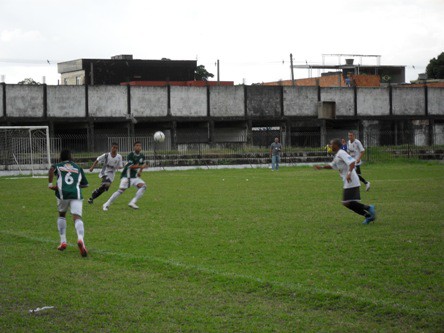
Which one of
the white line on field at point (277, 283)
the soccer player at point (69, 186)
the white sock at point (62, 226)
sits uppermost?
the soccer player at point (69, 186)

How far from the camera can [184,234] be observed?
14305 millimetres

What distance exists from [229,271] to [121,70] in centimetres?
6994

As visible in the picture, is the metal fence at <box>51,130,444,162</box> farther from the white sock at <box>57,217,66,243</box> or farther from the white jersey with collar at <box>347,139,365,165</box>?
the white sock at <box>57,217,66,243</box>

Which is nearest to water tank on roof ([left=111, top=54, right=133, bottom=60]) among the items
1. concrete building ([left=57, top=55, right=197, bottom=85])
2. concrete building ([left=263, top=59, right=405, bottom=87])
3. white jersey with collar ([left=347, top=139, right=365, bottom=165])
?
concrete building ([left=57, top=55, right=197, bottom=85])

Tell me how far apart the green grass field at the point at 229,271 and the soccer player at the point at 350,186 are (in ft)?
1.16

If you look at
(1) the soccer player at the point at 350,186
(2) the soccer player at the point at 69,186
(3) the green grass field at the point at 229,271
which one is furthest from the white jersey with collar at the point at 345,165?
(2) the soccer player at the point at 69,186

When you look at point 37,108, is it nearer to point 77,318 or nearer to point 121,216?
point 121,216

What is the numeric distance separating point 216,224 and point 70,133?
43640 millimetres

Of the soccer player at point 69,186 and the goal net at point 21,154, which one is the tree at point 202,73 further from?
the soccer player at point 69,186

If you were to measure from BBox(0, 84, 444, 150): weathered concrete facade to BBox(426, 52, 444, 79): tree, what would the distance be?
1458 inches

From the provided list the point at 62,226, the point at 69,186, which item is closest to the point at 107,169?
the point at 62,226

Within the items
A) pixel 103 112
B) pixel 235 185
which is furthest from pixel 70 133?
pixel 235 185

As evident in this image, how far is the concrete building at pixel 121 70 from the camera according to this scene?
7706 cm

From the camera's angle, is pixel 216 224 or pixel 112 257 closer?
pixel 112 257
